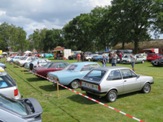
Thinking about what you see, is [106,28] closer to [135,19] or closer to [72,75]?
[135,19]

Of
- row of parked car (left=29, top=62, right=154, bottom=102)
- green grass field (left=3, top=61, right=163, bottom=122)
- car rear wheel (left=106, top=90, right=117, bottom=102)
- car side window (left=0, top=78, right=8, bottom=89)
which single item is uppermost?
car side window (left=0, top=78, right=8, bottom=89)

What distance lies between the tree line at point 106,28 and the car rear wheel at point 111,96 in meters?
38.1

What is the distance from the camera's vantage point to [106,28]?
56.5m

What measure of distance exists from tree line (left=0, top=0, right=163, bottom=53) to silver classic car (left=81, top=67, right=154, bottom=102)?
37.1 metres

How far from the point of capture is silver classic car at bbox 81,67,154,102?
8838 mm

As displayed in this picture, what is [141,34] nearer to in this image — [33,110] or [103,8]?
[103,8]

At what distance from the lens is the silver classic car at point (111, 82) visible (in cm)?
884

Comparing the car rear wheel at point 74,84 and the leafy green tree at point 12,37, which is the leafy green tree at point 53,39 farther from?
the car rear wheel at point 74,84

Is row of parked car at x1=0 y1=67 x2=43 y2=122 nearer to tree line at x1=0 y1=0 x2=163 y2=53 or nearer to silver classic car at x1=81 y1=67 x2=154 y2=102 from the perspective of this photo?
silver classic car at x1=81 y1=67 x2=154 y2=102

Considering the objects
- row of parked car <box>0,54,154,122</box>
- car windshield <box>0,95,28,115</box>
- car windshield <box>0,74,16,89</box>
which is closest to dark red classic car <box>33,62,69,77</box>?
row of parked car <box>0,54,154,122</box>

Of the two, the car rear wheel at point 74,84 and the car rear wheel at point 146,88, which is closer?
the car rear wheel at point 146,88

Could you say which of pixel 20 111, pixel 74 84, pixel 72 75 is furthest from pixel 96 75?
pixel 20 111

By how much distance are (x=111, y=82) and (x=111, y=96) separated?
1.96 feet

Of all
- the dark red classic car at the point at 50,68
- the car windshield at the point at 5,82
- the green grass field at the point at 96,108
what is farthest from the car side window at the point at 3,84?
the dark red classic car at the point at 50,68
